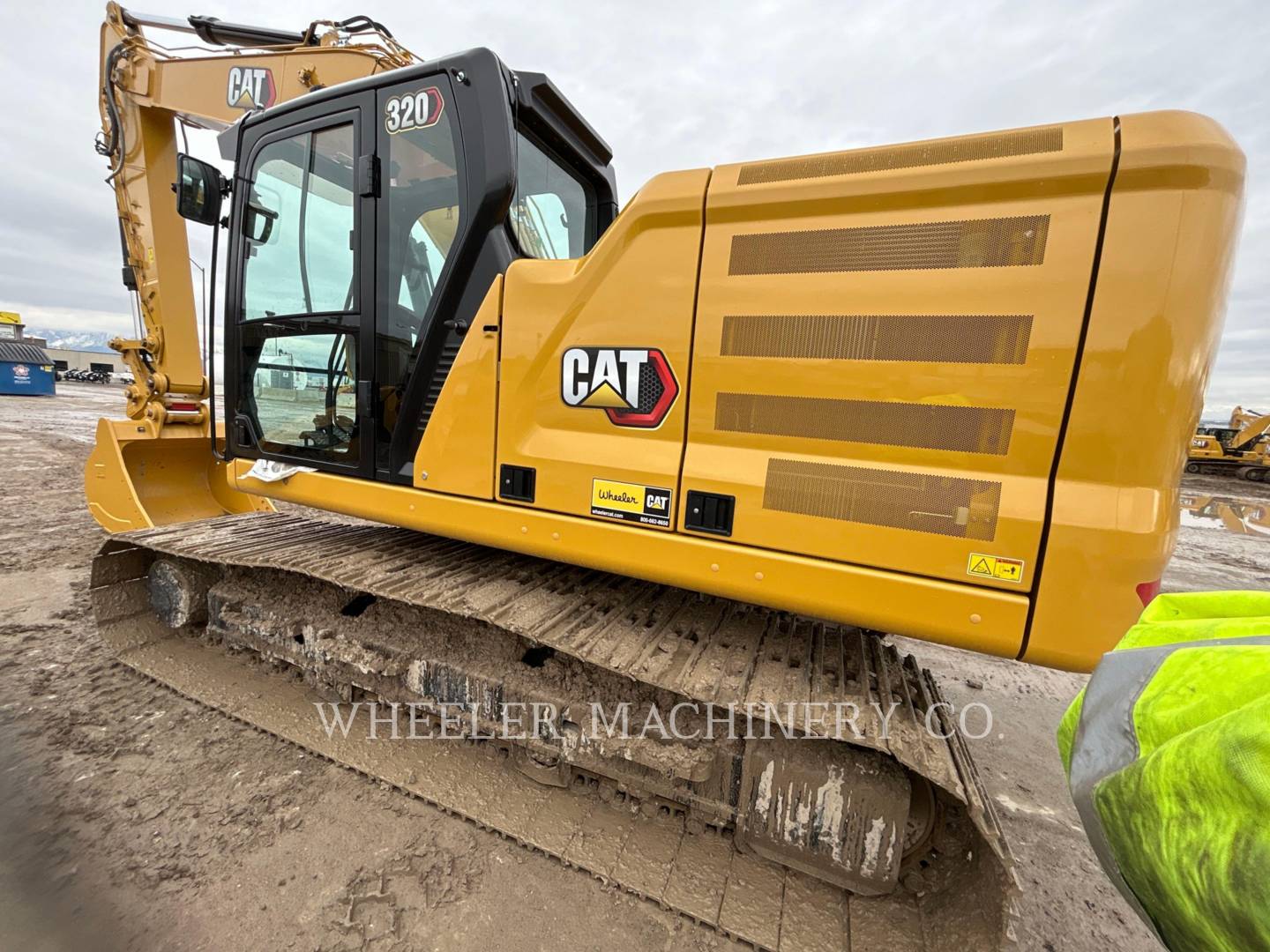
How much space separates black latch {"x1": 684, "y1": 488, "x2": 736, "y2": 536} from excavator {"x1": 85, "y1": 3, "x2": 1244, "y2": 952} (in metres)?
0.02

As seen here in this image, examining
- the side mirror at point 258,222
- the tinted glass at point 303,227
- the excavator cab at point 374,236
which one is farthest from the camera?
the side mirror at point 258,222

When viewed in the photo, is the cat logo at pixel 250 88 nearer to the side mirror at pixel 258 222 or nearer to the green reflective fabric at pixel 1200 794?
the side mirror at pixel 258 222

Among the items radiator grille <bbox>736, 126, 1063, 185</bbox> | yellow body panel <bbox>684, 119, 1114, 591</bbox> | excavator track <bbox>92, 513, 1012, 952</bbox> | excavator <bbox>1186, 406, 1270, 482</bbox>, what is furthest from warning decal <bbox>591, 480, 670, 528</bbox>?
excavator <bbox>1186, 406, 1270, 482</bbox>

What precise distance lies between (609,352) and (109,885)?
2293 millimetres

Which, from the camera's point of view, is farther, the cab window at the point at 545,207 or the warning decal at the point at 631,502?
the cab window at the point at 545,207

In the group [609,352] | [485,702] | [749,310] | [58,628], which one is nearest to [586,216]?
[609,352]

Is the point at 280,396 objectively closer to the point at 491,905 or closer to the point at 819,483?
the point at 491,905

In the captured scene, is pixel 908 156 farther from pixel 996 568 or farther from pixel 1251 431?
pixel 1251 431

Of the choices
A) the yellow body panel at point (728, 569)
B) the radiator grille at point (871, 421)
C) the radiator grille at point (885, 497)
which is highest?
the radiator grille at point (871, 421)

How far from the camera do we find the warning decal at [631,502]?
→ 5.70 feet

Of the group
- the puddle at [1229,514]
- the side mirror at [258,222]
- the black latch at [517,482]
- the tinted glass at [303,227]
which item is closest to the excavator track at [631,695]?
the black latch at [517,482]

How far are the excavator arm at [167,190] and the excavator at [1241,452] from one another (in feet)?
76.9

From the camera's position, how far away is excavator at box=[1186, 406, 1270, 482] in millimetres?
16688

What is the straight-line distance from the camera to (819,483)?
157 cm
